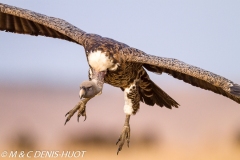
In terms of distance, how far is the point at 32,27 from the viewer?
13.7 meters

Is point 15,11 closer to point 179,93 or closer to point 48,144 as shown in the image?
point 48,144

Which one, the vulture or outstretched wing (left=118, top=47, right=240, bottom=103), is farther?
the vulture

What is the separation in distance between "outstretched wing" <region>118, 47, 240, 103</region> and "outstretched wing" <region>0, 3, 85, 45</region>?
1063 millimetres

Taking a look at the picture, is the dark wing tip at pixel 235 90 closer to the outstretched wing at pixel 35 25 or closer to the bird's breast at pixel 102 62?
the bird's breast at pixel 102 62

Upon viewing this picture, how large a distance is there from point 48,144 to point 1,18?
20806mm

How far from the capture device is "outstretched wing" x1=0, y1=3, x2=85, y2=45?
12.8 meters

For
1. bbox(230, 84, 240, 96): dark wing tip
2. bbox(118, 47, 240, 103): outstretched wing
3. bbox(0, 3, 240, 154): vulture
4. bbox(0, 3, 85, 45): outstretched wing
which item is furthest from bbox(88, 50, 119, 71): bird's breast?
bbox(230, 84, 240, 96): dark wing tip

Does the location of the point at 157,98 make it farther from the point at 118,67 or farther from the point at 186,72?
the point at 186,72

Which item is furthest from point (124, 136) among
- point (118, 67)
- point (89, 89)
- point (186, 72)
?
point (186, 72)

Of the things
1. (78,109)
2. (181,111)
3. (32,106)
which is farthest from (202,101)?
(78,109)

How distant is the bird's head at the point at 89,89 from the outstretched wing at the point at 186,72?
64 cm

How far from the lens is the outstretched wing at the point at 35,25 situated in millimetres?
12766

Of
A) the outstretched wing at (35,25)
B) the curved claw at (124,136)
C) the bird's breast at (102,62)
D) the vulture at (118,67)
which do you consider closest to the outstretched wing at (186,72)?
the vulture at (118,67)

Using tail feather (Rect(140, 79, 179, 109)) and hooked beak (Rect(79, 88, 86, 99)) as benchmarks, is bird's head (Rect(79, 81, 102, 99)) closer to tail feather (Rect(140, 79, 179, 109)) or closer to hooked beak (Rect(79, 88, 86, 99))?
hooked beak (Rect(79, 88, 86, 99))
